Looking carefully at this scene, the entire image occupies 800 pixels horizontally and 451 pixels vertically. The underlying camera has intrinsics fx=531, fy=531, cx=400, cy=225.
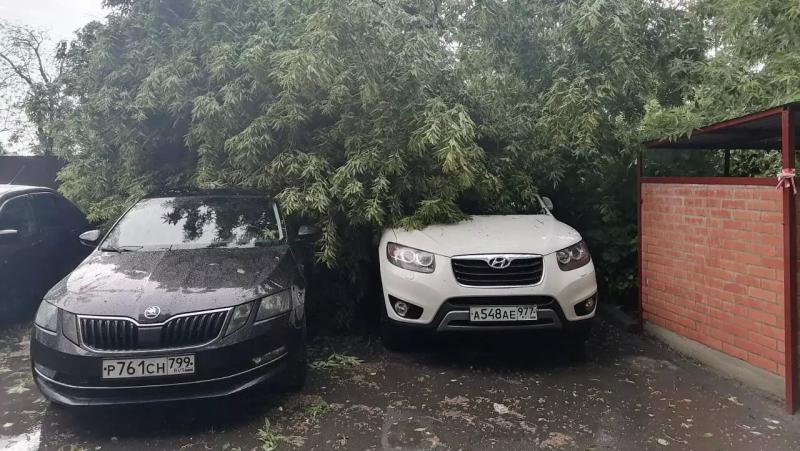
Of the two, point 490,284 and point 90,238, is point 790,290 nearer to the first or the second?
point 490,284

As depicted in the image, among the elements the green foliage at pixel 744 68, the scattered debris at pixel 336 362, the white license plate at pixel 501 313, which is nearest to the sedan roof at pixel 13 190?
the scattered debris at pixel 336 362

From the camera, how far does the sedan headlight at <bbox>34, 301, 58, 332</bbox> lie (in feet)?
10.3

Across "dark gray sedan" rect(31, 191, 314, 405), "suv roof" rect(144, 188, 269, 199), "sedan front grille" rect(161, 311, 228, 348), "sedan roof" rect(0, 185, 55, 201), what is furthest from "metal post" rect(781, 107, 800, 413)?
"sedan roof" rect(0, 185, 55, 201)

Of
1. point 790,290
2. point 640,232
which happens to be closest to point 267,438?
point 790,290

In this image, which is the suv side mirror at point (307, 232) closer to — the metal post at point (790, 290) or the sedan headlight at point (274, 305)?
the sedan headlight at point (274, 305)

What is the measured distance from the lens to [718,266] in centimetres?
409

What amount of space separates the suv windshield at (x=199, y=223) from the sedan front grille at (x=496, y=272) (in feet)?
4.85

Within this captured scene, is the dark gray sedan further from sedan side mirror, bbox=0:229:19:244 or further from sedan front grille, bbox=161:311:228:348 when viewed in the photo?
sedan side mirror, bbox=0:229:19:244

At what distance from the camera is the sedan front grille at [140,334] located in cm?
300

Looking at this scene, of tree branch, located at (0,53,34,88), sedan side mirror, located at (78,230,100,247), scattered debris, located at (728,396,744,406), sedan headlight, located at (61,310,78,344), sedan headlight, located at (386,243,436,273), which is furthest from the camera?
tree branch, located at (0,53,34,88)

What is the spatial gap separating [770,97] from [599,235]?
2.08 metres

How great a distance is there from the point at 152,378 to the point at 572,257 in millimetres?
3035

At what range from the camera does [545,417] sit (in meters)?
3.39

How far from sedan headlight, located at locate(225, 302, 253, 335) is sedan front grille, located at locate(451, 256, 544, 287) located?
4.99 ft
